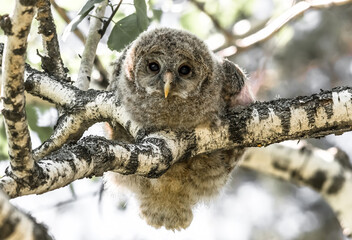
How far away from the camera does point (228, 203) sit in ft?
29.7

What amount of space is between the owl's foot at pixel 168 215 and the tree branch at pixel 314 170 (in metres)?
1.37

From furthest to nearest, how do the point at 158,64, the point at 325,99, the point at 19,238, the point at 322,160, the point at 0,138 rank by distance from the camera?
the point at 322,160 → the point at 0,138 → the point at 158,64 → the point at 325,99 → the point at 19,238

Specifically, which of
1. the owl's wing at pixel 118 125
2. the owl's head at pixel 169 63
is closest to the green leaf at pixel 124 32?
the owl's head at pixel 169 63

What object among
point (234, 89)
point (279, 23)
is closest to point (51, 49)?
point (234, 89)

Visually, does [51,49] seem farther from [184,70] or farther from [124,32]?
[184,70]

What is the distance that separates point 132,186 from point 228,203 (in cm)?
579

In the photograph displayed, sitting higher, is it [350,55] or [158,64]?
[350,55]

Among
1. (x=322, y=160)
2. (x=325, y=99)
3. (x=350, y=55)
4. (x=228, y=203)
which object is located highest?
(x=350, y=55)

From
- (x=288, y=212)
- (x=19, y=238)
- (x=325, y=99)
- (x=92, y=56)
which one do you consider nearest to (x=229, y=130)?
(x=325, y=99)

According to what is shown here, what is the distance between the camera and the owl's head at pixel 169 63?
326 centimetres

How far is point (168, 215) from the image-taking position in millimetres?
3453

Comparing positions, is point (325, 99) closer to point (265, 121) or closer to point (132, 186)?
point (265, 121)

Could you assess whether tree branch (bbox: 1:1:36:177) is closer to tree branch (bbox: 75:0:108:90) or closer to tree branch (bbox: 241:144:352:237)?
tree branch (bbox: 75:0:108:90)

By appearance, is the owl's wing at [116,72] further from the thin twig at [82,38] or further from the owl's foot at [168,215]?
the owl's foot at [168,215]
